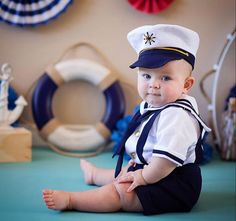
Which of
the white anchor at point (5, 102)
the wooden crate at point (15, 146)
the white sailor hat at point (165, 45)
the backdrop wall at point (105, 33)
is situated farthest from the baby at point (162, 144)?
the backdrop wall at point (105, 33)

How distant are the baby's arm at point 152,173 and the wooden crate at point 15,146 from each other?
73 cm

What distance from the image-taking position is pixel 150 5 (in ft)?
6.95

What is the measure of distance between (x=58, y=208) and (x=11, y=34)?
126 centimetres

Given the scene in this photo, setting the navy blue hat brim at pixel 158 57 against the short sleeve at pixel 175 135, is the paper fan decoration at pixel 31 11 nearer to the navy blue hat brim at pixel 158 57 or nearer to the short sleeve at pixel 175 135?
the navy blue hat brim at pixel 158 57

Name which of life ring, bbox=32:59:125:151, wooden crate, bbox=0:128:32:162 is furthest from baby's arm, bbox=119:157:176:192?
life ring, bbox=32:59:125:151

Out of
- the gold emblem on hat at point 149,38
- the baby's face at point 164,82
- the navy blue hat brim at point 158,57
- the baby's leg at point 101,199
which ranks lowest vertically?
the baby's leg at point 101,199

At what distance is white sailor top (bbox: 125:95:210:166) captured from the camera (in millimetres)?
1102

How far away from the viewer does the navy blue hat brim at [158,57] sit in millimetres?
1139

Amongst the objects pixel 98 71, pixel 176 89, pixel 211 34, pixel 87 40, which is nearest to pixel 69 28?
pixel 87 40

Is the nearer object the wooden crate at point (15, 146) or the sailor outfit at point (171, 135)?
the sailor outfit at point (171, 135)

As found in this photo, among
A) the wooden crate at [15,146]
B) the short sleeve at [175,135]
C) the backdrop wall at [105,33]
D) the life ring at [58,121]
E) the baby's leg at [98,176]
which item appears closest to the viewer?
the short sleeve at [175,135]

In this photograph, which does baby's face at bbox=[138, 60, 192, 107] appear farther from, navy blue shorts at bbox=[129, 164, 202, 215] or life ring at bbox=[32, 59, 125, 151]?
life ring at bbox=[32, 59, 125, 151]

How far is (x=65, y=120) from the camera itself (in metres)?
2.22

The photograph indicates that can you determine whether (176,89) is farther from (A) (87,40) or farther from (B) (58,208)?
(A) (87,40)
